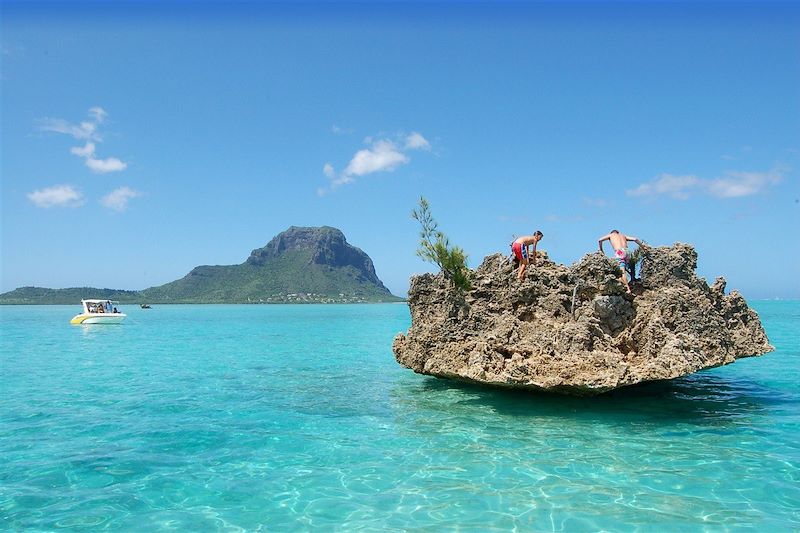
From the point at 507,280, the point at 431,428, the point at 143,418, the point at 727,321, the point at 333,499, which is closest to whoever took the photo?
the point at 333,499

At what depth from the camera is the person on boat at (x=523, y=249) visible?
45.5ft

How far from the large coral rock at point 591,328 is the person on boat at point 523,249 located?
25 centimetres

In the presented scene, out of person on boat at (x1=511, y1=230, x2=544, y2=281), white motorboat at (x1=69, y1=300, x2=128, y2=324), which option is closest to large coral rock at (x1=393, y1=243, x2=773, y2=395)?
person on boat at (x1=511, y1=230, x2=544, y2=281)

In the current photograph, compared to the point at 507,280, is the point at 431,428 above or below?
below

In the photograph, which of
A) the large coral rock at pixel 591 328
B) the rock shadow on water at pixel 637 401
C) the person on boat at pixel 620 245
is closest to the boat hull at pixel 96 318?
the rock shadow on water at pixel 637 401

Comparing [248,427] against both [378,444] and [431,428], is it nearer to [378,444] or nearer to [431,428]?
[378,444]

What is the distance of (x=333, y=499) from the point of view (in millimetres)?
7484

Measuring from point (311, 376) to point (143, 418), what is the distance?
22.9 ft

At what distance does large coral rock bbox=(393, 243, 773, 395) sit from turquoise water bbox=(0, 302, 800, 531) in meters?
0.98

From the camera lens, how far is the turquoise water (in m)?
6.89

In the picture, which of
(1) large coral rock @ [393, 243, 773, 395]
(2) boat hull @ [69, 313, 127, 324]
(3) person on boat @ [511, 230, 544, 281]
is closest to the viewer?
(1) large coral rock @ [393, 243, 773, 395]

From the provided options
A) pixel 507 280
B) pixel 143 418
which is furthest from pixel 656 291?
pixel 143 418

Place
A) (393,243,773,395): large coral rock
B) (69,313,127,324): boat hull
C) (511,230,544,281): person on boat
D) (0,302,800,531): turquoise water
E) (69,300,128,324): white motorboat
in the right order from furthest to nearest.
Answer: (69,300,128,324): white motorboat → (69,313,127,324): boat hull → (511,230,544,281): person on boat → (393,243,773,395): large coral rock → (0,302,800,531): turquoise water

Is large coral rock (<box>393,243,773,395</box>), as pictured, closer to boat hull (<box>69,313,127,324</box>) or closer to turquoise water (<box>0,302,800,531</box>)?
turquoise water (<box>0,302,800,531</box>)
